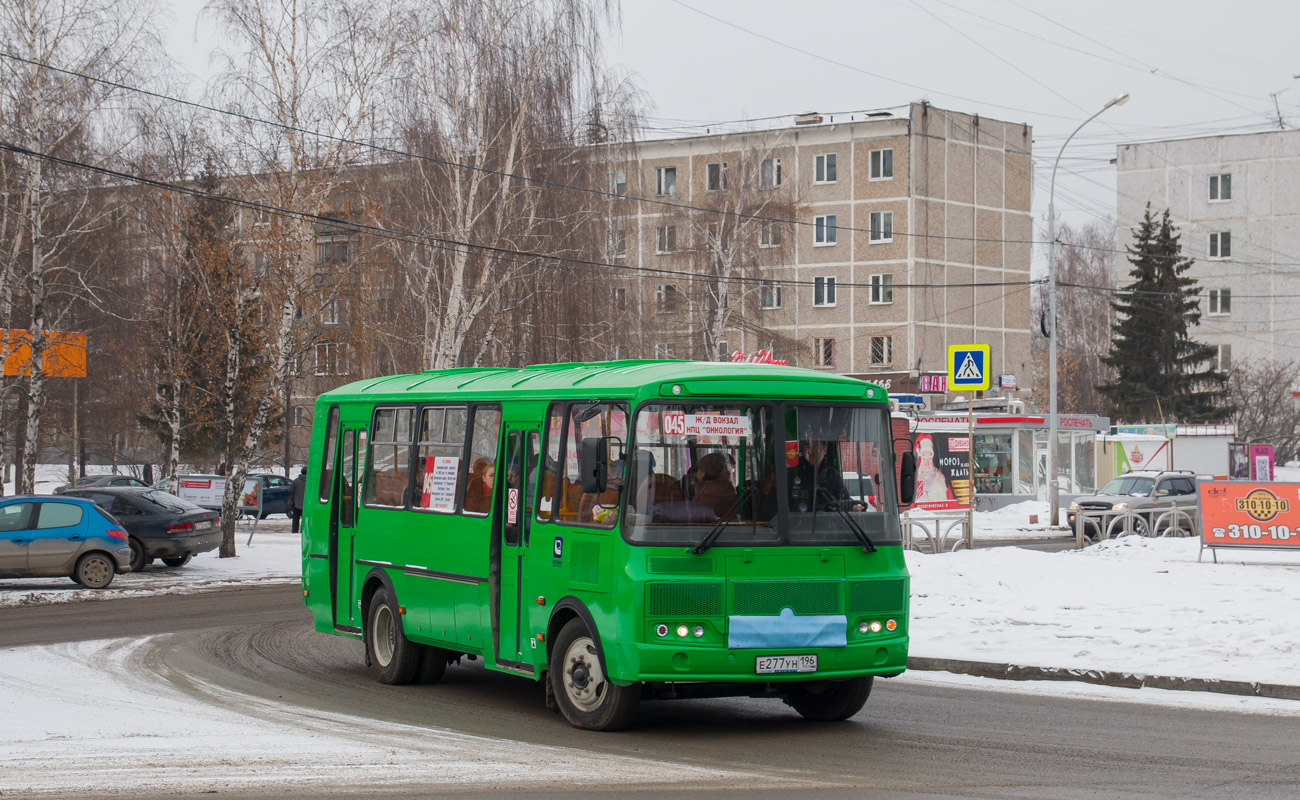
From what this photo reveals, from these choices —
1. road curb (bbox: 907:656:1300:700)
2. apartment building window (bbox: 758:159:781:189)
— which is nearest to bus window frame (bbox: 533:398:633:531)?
road curb (bbox: 907:656:1300:700)

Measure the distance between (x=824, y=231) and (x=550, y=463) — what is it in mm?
62375

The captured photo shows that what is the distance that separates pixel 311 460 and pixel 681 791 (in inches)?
310

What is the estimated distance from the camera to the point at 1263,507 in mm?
22750

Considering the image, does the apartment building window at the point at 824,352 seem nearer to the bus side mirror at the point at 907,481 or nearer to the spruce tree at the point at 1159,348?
the spruce tree at the point at 1159,348

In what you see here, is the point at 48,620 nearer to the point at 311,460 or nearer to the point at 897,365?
the point at 311,460

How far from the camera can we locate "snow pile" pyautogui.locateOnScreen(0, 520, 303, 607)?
75.1 feet

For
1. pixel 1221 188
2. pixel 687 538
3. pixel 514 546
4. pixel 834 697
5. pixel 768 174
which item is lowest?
pixel 834 697

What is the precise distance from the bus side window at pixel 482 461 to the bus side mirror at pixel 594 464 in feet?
5.50

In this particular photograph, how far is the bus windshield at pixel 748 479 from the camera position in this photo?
1009 cm

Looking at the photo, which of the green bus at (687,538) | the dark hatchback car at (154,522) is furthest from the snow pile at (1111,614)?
the dark hatchback car at (154,522)

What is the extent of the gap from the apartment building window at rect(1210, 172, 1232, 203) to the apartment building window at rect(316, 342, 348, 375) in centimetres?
5627

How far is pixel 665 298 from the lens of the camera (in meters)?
60.3

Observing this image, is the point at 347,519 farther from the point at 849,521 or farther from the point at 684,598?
the point at 849,521

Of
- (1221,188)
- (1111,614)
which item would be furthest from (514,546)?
(1221,188)
